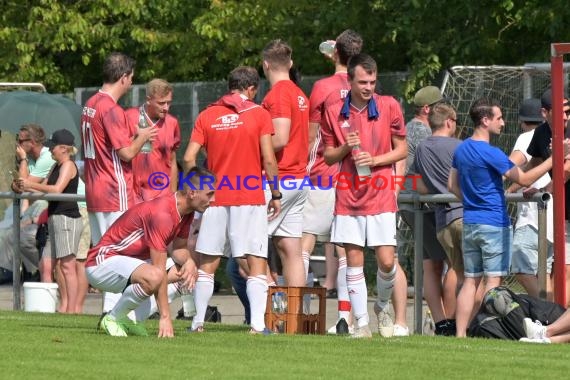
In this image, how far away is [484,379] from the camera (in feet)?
32.6

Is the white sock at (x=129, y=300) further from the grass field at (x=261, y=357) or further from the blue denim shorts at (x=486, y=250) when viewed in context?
the blue denim shorts at (x=486, y=250)

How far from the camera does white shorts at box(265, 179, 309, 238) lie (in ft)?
45.7

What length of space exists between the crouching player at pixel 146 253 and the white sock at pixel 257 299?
50cm

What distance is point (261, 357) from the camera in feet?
35.9

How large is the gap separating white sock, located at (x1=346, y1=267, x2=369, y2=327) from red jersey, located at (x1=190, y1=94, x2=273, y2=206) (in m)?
0.94

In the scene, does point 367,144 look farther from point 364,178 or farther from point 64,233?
point 64,233

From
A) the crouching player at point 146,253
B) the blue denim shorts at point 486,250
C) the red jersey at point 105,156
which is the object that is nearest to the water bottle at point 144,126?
the red jersey at point 105,156

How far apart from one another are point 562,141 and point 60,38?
1593 centimetres

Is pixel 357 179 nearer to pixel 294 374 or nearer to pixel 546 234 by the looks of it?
pixel 546 234

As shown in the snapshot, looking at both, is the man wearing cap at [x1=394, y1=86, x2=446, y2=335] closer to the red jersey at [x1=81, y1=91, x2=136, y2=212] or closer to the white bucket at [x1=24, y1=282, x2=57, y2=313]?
the red jersey at [x1=81, y1=91, x2=136, y2=212]

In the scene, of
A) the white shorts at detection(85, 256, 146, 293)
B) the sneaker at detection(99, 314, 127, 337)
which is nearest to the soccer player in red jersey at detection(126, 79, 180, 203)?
the white shorts at detection(85, 256, 146, 293)

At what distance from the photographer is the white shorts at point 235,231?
512 inches

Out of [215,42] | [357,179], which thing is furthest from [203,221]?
[215,42]

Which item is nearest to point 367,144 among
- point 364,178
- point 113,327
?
point 364,178
